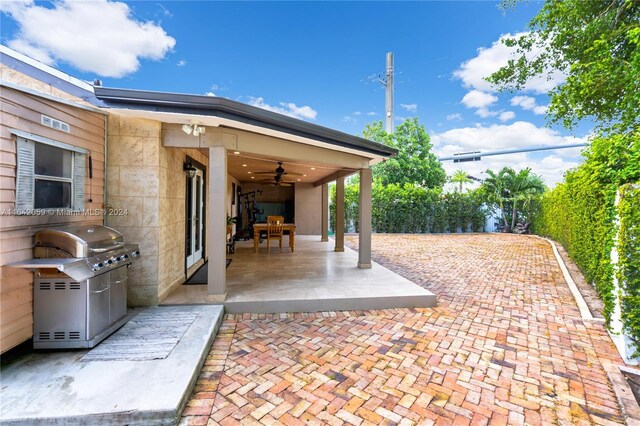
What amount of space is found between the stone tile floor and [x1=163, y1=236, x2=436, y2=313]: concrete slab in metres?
0.17

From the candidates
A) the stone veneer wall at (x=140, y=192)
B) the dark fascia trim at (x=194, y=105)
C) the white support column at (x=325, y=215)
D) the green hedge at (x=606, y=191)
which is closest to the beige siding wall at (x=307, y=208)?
the white support column at (x=325, y=215)

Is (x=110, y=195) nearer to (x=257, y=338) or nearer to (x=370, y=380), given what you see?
(x=257, y=338)

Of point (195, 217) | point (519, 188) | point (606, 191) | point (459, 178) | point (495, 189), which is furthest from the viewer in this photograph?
point (459, 178)

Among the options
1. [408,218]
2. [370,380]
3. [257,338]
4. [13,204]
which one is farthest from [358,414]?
[408,218]

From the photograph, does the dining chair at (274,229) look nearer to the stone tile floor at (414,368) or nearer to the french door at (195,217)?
the french door at (195,217)

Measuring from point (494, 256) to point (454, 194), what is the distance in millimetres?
8773

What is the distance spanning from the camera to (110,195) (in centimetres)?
376

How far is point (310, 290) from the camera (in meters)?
4.50

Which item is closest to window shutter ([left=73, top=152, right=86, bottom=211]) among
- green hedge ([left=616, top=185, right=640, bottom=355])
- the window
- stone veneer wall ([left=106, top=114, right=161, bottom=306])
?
the window

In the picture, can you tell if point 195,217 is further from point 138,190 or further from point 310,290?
point 310,290

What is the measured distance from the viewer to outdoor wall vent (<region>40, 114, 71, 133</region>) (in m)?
2.74

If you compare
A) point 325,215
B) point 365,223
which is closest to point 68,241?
point 365,223

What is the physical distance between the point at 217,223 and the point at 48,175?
1.78 meters

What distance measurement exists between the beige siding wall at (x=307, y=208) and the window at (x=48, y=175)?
988cm
